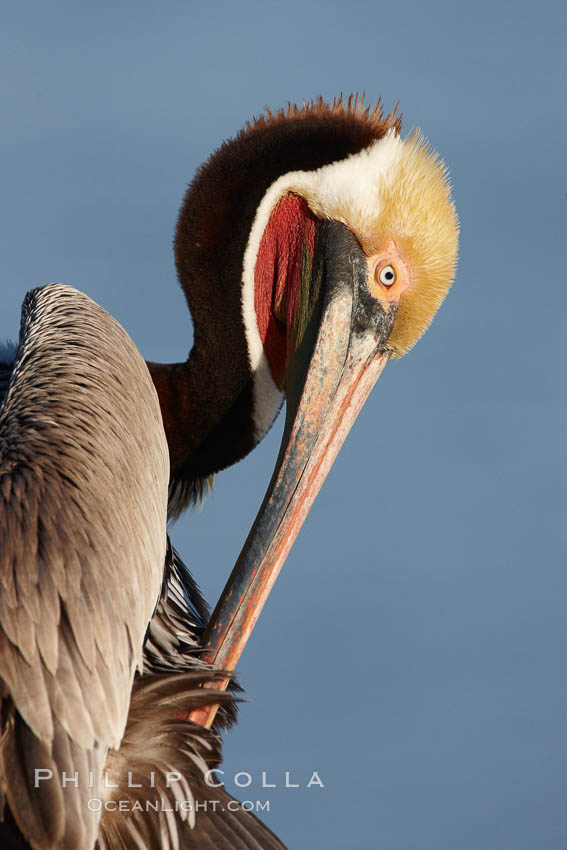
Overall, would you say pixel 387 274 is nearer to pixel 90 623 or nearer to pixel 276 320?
pixel 276 320

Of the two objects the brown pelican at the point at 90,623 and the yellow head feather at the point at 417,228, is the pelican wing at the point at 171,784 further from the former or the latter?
the yellow head feather at the point at 417,228

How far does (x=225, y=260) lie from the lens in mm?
4383

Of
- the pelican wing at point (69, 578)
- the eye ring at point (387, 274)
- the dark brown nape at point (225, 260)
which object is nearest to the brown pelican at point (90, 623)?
the pelican wing at point (69, 578)

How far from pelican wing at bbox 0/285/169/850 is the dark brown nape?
935 mm

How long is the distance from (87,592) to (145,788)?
643 mm

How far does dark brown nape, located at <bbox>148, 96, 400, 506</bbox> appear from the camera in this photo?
4.27 m

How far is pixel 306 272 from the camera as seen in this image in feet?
14.4

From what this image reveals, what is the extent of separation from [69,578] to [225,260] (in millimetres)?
1987

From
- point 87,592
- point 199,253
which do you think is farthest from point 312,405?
point 87,592

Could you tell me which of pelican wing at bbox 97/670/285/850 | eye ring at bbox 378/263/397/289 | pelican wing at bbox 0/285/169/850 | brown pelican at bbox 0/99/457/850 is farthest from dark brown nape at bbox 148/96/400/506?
pelican wing at bbox 97/670/285/850

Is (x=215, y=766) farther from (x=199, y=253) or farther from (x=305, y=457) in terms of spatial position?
(x=199, y=253)

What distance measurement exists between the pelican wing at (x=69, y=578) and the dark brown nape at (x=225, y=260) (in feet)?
3.07

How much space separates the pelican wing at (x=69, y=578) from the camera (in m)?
2.51

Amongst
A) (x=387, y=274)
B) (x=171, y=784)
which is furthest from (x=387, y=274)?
(x=171, y=784)
